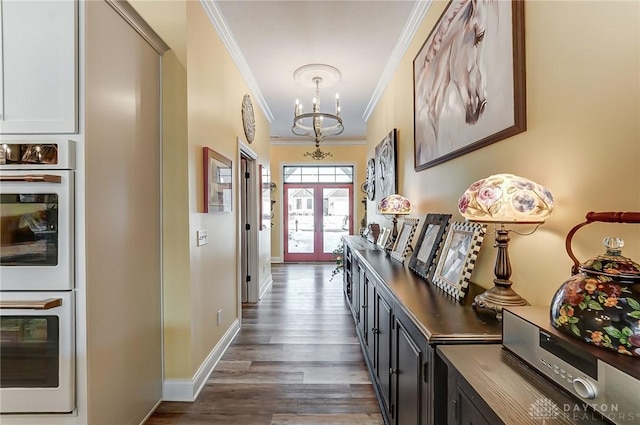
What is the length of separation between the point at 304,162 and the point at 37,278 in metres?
5.92

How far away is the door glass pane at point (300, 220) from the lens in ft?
23.1

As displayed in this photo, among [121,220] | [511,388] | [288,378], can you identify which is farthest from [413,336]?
[121,220]

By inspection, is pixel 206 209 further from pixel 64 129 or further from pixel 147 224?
pixel 64 129

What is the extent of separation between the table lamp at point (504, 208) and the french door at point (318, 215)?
231 inches

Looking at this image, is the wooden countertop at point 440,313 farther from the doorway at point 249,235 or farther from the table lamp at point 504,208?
the doorway at point 249,235

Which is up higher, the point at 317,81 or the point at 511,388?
the point at 317,81

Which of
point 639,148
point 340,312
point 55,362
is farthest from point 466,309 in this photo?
point 340,312

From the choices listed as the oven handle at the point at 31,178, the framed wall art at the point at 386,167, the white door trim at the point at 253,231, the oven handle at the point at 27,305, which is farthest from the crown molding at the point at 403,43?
the oven handle at the point at 27,305

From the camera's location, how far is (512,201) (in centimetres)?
99

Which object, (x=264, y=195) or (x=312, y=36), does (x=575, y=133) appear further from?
(x=264, y=195)

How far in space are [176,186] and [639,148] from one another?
2235 millimetres

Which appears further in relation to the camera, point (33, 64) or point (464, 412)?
point (33, 64)

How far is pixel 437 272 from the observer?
63.6 inches

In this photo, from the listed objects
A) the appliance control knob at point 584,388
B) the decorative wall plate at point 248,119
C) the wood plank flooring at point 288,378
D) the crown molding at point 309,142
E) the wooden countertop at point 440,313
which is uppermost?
the crown molding at point 309,142
